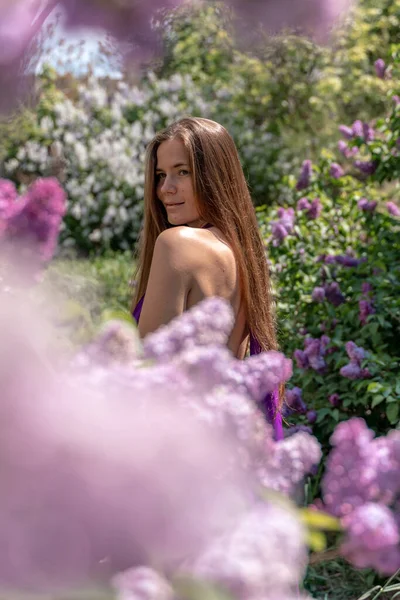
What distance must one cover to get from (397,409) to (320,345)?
696 mm

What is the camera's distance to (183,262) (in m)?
1.87

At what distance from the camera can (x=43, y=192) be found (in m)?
0.64

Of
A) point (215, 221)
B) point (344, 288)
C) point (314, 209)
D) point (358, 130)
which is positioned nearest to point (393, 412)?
point (344, 288)

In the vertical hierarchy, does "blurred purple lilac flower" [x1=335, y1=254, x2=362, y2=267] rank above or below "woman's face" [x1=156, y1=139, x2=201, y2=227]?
below

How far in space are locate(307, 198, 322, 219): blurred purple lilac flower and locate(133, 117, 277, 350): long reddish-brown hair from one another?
203 cm

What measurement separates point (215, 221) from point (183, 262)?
1.10 feet

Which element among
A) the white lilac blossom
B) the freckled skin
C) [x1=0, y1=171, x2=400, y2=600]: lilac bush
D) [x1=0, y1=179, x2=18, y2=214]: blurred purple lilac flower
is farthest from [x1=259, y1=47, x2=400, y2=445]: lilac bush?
the white lilac blossom

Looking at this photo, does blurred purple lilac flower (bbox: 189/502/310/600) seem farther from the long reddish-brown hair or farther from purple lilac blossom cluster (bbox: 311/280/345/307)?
purple lilac blossom cluster (bbox: 311/280/345/307)

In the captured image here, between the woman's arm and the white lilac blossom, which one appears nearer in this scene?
the woman's arm

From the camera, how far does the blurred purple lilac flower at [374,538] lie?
0.46 meters

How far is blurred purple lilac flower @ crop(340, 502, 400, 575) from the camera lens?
46cm

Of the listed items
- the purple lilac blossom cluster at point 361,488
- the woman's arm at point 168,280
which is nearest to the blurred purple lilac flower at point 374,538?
the purple lilac blossom cluster at point 361,488

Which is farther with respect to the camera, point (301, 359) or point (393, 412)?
point (301, 359)

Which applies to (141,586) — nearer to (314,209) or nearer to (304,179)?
(314,209)
